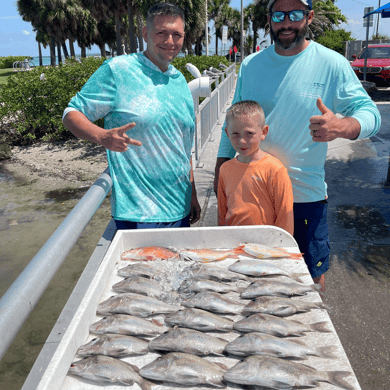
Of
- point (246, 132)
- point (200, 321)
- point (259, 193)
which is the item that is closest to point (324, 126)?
point (246, 132)

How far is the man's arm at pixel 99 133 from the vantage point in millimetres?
2215

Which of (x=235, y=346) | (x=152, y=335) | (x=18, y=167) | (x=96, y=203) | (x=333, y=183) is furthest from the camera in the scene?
(x=18, y=167)

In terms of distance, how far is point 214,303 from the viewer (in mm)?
1606

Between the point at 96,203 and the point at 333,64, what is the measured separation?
5.90 ft

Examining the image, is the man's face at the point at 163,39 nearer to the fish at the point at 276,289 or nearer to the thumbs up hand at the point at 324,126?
the thumbs up hand at the point at 324,126

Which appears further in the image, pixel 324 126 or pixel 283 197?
pixel 283 197

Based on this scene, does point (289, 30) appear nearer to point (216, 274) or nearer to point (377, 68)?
point (216, 274)

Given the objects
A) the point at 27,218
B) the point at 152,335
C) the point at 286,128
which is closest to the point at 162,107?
the point at 286,128

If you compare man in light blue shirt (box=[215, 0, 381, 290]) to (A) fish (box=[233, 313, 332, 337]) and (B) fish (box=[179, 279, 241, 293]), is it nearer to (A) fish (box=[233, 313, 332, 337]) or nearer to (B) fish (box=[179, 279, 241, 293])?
(B) fish (box=[179, 279, 241, 293])

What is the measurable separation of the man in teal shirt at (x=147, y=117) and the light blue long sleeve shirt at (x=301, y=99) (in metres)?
0.61

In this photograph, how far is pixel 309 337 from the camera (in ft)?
4.78

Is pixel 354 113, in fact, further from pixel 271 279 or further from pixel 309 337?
pixel 309 337

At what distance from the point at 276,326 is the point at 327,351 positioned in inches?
7.7

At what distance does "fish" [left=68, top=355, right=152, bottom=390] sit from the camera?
4.21 ft
